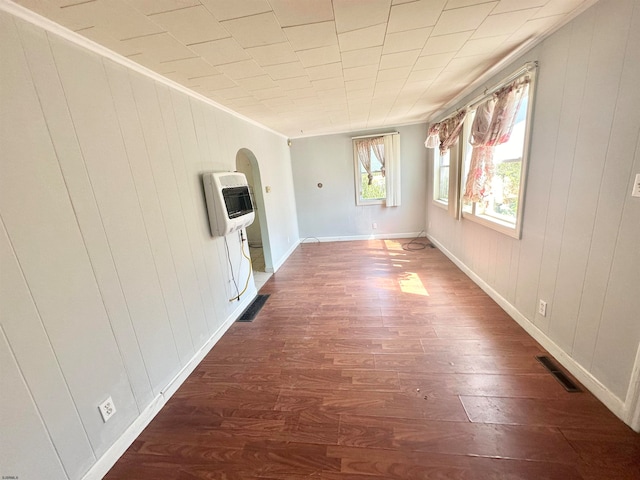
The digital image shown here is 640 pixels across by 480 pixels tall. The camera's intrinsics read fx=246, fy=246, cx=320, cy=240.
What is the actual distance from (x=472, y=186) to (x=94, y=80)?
3.16 m

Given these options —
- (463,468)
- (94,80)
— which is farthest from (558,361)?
(94,80)

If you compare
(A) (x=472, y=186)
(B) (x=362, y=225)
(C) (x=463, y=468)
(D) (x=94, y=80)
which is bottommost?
(C) (x=463, y=468)

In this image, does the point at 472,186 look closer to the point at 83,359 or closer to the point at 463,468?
the point at 463,468

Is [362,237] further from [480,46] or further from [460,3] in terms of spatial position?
[460,3]

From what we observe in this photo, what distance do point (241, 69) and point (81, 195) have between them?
4.35ft

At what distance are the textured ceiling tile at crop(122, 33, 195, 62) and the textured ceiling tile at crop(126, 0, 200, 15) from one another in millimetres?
206

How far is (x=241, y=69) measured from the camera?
1.79 metres

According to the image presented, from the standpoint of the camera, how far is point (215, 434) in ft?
4.67

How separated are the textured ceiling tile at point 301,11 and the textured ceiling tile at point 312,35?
0.04m

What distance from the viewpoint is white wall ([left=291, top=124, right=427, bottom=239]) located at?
15.9ft

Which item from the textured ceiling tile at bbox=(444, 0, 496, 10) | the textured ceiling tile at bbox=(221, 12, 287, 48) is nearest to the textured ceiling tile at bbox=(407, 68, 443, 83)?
the textured ceiling tile at bbox=(444, 0, 496, 10)

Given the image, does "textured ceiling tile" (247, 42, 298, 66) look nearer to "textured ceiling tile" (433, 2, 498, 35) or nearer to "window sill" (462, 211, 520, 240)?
"textured ceiling tile" (433, 2, 498, 35)

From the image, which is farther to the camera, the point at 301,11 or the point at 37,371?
the point at 301,11

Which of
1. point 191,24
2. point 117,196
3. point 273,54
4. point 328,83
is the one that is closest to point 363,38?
point 273,54
